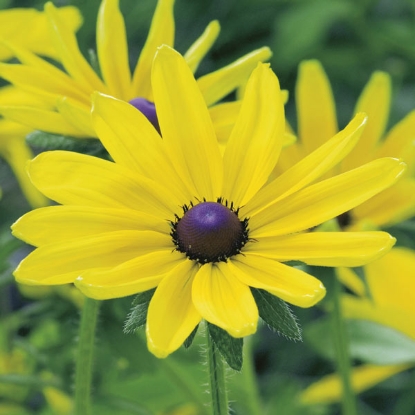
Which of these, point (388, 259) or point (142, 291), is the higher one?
point (142, 291)

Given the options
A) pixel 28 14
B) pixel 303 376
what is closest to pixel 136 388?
pixel 303 376

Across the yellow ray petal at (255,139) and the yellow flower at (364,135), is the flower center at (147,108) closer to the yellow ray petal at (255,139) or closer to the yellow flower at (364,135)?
the yellow ray petal at (255,139)

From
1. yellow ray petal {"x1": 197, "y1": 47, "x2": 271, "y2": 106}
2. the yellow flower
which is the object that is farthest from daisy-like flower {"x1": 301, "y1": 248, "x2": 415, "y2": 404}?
yellow ray petal {"x1": 197, "y1": 47, "x2": 271, "y2": 106}

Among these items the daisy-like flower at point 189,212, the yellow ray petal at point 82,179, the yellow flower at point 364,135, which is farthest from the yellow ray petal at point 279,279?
the yellow flower at point 364,135

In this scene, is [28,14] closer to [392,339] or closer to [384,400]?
[392,339]

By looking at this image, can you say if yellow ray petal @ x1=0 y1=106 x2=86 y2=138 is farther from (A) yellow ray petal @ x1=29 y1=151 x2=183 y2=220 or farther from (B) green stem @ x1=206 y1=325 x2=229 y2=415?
(B) green stem @ x1=206 y1=325 x2=229 y2=415

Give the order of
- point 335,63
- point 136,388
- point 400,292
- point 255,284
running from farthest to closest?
1. point 335,63
2. point 136,388
3. point 400,292
4. point 255,284

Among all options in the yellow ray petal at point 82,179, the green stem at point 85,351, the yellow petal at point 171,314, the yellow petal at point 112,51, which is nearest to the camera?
the yellow petal at point 171,314
